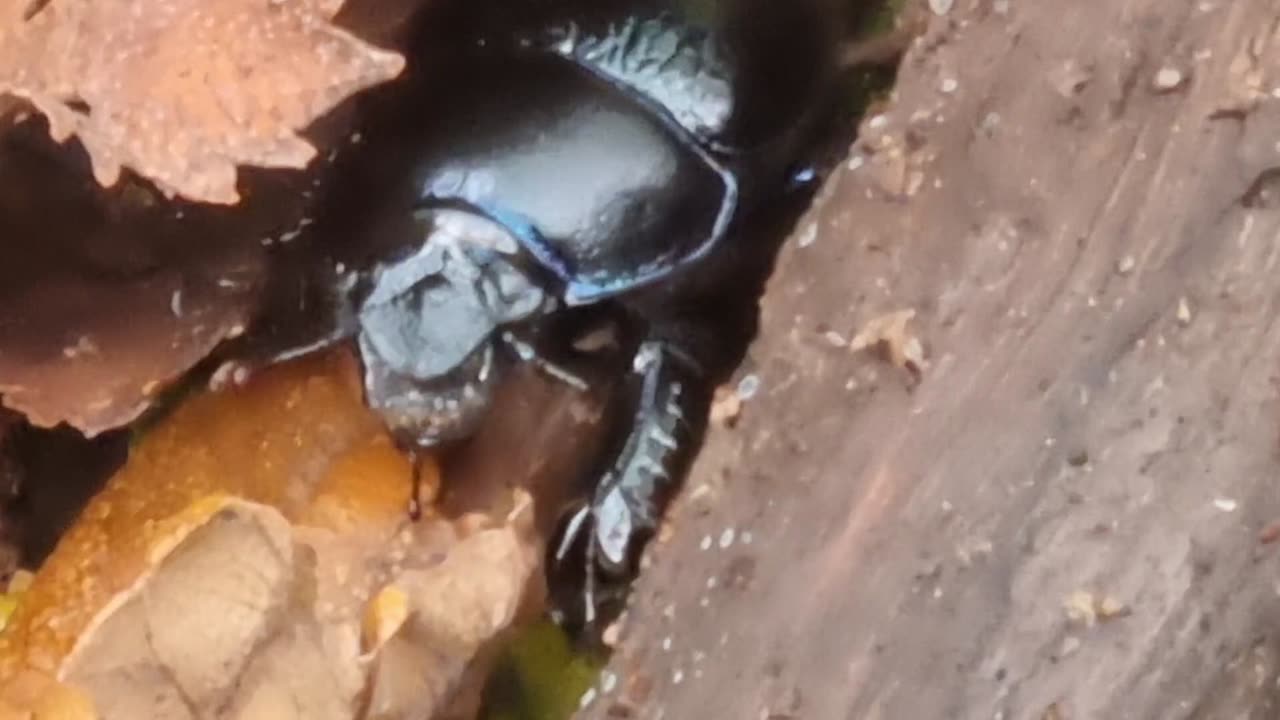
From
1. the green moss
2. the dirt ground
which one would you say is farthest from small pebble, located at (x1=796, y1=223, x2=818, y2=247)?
the green moss

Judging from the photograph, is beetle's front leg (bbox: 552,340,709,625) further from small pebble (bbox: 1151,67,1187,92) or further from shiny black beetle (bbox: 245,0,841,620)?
small pebble (bbox: 1151,67,1187,92)

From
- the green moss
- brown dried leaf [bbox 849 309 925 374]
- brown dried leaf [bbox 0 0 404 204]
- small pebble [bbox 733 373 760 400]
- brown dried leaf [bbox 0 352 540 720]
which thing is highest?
brown dried leaf [bbox 0 0 404 204]

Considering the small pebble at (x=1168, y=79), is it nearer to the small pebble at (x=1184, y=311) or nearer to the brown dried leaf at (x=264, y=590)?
the small pebble at (x=1184, y=311)

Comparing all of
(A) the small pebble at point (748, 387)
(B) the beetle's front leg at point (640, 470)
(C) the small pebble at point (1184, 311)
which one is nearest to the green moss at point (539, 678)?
(B) the beetle's front leg at point (640, 470)

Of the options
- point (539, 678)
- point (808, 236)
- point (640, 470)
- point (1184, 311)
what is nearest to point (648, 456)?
point (640, 470)

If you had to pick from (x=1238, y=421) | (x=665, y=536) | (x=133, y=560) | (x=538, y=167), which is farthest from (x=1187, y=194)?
(x=133, y=560)

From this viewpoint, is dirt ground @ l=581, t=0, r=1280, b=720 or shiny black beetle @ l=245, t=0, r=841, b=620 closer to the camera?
dirt ground @ l=581, t=0, r=1280, b=720

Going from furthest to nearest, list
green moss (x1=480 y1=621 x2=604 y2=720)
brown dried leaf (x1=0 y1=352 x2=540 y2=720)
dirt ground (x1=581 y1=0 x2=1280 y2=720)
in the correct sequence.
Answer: green moss (x1=480 y1=621 x2=604 y2=720)
brown dried leaf (x1=0 y1=352 x2=540 y2=720)
dirt ground (x1=581 y1=0 x2=1280 y2=720)

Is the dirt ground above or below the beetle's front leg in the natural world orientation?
above
